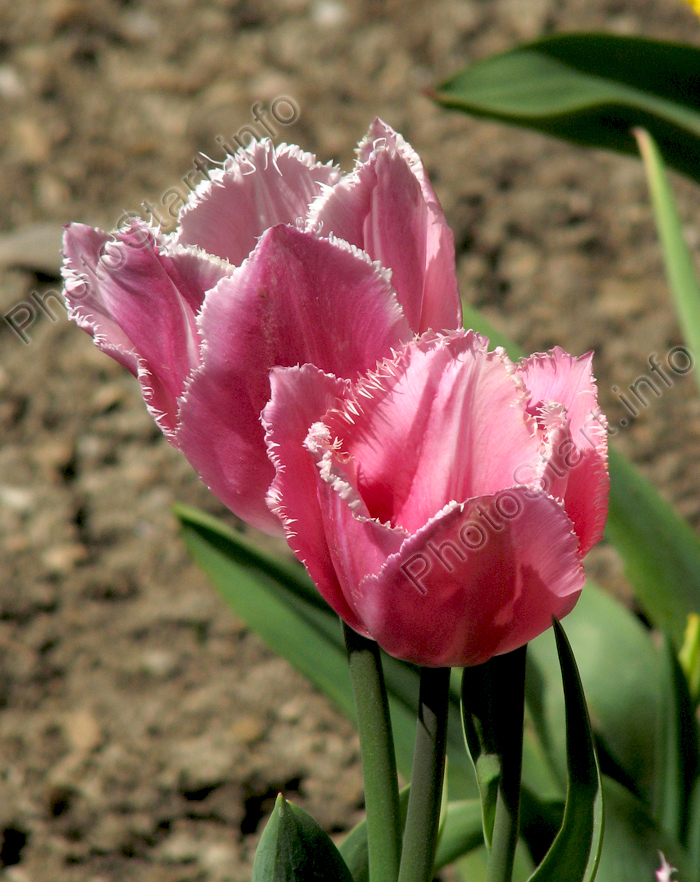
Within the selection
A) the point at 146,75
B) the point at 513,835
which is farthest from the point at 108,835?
the point at 146,75

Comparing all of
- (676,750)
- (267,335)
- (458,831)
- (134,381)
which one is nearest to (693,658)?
(676,750)

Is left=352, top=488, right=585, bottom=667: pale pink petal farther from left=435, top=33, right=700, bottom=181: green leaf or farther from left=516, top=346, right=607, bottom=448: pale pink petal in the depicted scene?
left=435, top=33, right=700, bottom=181: green leaf

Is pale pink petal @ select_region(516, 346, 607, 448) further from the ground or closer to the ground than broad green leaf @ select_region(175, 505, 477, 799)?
further from the ground

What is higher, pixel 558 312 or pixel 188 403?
pixel 188 403

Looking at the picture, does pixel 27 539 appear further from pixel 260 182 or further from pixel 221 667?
pixel 260 182

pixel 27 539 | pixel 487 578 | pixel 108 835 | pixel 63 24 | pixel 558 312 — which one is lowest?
pixel 108 835

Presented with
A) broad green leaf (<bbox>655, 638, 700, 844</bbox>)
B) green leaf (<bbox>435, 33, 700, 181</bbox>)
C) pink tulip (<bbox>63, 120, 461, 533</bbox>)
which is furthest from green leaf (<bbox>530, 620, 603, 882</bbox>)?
green leaf (<bbox>435, 33, 700, 181</bbox>)
